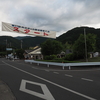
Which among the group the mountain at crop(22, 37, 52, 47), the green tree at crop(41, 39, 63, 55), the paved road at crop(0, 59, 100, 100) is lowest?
the paved road at crop(0, 59, 100, 100)

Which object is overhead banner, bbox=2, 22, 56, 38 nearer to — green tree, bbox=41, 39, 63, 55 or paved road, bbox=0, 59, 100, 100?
paved road, bbox=0, 59, 100, 100

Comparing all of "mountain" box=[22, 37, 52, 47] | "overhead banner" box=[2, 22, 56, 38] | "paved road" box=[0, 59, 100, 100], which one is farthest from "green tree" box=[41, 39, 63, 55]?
"mountain" box=[22, 37, 52, 47]

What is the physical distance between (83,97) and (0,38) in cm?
17077

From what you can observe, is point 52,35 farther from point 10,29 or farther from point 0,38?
point 0,38

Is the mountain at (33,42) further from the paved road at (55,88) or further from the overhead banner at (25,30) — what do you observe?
the paved road at (55,88)

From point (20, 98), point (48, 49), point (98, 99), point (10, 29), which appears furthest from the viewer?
point (48, 49)

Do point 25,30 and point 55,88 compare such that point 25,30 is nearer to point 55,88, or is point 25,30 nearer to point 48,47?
point 55,88

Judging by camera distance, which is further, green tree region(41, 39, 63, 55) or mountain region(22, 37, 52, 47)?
mountain region(22, 37, 52, 47)

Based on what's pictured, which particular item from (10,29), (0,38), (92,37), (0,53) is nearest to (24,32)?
(10,29)

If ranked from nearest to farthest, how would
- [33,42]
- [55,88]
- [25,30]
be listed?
[55,88] < [25,30] < [33,42]

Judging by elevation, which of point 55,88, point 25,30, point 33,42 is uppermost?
point 33,42

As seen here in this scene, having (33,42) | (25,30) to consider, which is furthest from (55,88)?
(33,42)

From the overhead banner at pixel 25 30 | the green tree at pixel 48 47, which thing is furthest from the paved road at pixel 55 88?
the green tree at pixel 48 47

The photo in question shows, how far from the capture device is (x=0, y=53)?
12125cm
